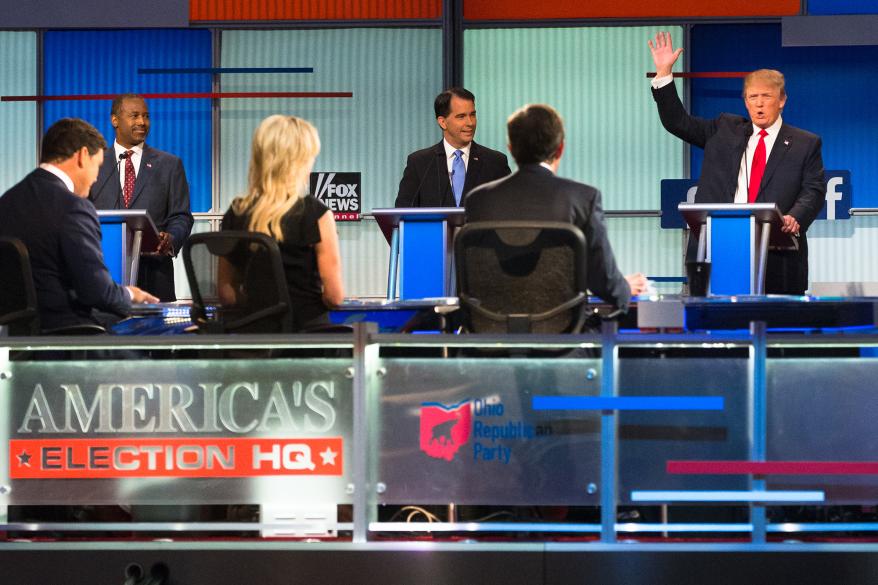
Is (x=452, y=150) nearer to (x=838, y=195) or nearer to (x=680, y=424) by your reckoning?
(x=680, y=424)

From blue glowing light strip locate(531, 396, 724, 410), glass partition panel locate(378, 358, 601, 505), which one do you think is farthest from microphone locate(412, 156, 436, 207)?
blue glowing light strip locate(531, 396, 724, 410)

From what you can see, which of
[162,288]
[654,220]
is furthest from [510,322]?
[654,220]

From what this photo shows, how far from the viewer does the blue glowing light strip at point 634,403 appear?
3152 mm

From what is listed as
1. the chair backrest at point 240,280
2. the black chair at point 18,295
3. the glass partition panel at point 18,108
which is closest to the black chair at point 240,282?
the chair backrest at point 240,280

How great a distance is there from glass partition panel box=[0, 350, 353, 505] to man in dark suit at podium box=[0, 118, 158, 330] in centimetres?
43

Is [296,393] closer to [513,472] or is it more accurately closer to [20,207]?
[513,472]

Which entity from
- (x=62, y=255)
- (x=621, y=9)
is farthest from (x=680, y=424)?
(x=621, y=9)

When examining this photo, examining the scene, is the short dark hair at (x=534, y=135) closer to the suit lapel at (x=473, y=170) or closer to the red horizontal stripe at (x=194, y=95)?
the suit lapel at (x=473, y=170)

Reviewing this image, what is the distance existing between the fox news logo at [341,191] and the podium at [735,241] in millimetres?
4075

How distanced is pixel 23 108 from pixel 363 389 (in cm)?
616

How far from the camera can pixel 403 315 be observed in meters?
3.89

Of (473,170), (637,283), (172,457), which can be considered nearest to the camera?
(172,457)

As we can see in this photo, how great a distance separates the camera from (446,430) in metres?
3.21

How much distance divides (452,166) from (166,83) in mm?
3287
